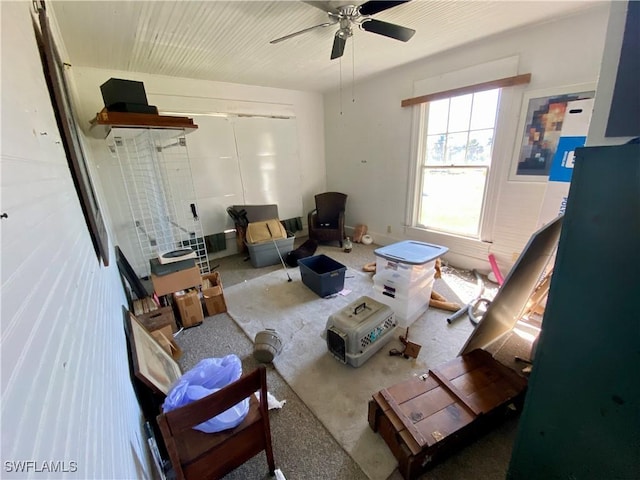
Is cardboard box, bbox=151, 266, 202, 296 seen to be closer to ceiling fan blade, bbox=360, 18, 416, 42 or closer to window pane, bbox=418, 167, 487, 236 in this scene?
ceiling fan blade, bbox=360, 18, 416, 42

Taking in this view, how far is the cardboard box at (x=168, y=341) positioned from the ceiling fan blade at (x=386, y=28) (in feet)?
9.04

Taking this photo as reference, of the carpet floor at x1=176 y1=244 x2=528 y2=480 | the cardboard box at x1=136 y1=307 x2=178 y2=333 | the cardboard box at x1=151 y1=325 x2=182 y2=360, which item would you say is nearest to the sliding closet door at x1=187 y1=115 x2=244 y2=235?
the carpet floor at x1=176 y1=244 x2=528 y2=480

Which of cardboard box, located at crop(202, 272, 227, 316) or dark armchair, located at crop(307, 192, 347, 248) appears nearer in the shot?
cardboard box, located at crop(202, 272, 227, 316)

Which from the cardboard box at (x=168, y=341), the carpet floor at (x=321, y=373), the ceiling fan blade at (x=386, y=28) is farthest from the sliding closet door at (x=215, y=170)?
the ceiling fan blade at (x=386, y=28)

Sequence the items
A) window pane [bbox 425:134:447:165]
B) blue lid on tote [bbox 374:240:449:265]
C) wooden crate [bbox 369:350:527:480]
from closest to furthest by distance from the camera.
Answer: wooden crate [bbox 369:350:527:480] < blue lid on tote [bbox 374:240:449:265] < window pane [bbox 425:134:447:165]

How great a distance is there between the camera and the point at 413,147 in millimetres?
3494

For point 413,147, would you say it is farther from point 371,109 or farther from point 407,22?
point 407,22

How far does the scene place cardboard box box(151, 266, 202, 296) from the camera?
7.56 feet

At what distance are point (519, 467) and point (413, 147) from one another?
10.8 ft

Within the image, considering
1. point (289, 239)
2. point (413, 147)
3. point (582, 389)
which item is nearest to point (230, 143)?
point (289, 239)

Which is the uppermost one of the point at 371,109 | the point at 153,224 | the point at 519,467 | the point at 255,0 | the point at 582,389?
the point at 255,0

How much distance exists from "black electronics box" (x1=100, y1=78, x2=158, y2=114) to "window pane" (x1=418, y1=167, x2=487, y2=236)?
3.21 meters

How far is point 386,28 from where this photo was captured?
6.61ft

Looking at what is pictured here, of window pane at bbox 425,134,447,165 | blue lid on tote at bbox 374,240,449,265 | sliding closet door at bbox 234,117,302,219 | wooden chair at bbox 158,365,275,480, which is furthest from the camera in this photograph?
sliding closet door at bbox 234,117,302,219
